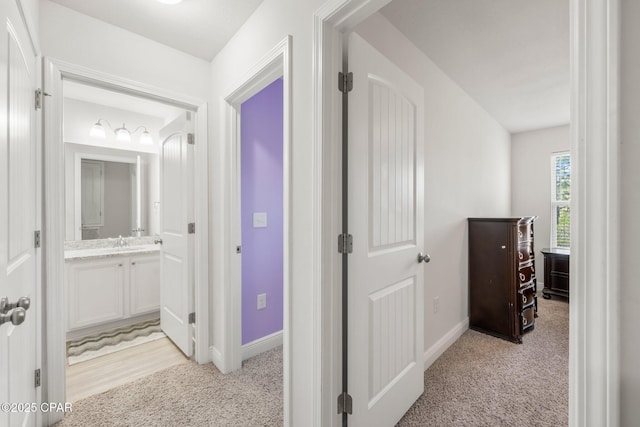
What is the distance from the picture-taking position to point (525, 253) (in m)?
2.71

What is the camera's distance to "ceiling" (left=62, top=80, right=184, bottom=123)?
2.87 m

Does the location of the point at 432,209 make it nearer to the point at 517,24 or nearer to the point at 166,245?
the point at 517,24

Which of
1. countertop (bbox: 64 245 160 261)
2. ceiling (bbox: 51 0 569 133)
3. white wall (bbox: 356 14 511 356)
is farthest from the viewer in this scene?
countertop (bbox: 64 245 160 261)

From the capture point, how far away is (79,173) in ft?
10.2

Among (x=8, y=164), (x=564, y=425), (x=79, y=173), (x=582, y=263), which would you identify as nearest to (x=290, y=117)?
(x=8, y=164)

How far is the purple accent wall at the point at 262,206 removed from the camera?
2.34 meters

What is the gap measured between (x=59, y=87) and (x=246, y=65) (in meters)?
1.12

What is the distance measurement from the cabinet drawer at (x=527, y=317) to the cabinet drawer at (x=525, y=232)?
0.70 metres

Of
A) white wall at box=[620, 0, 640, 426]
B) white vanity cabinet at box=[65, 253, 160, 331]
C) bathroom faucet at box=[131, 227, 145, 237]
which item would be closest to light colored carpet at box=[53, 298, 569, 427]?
white vanity cabinet at box=[65, 253, 160, 331]

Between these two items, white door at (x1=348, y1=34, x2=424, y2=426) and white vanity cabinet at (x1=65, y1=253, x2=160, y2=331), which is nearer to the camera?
white door at (x1=348, y1=34, x2=424, y2=426)

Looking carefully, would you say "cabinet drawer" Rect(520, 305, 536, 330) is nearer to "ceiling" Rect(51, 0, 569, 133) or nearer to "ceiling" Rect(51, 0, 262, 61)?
"ceiling" Rect(51, 0, 569, 133)

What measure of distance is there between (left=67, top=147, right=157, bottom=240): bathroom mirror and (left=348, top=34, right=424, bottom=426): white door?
331 centimetres

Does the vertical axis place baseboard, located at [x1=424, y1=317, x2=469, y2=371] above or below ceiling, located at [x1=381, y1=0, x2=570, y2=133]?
below

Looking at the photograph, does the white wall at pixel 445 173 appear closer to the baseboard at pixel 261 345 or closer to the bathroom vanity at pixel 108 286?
the baseboard at pixel 261 345
